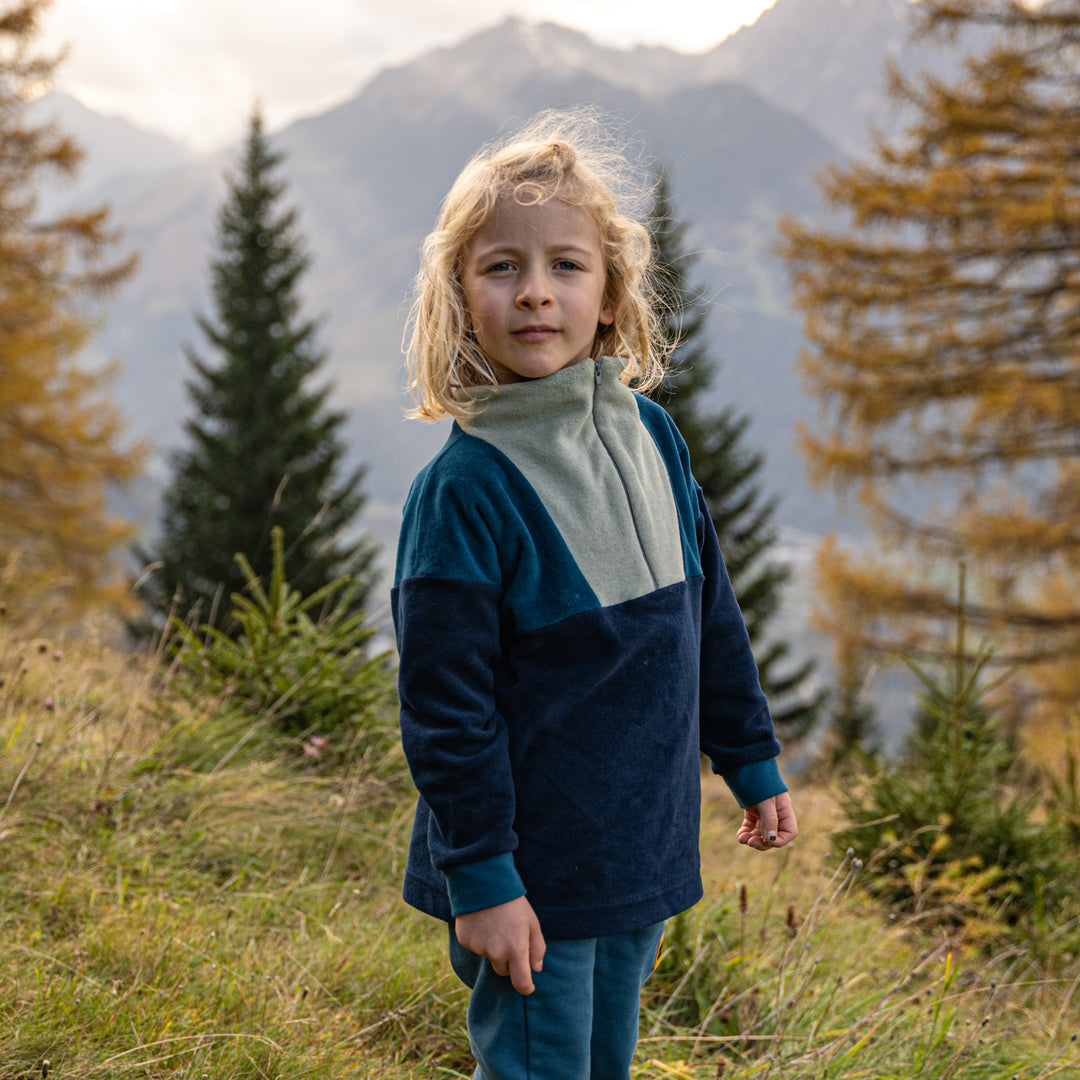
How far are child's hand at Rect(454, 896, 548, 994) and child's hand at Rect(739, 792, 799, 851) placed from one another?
50 cm

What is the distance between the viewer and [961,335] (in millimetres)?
10539

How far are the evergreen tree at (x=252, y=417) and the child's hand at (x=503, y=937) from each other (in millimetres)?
17389

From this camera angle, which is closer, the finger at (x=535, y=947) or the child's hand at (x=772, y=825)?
the finger at (x=535, y=947)

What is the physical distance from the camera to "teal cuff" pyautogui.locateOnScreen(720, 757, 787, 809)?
1580 mm

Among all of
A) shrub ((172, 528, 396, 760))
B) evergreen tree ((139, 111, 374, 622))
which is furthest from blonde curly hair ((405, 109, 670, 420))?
evergreen tree ((139, 111, 374, 622))

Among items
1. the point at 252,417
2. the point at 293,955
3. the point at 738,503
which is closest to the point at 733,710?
the point at 293,955

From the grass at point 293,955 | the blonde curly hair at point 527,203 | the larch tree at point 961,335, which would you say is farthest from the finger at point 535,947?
the larch tree at point 961,335

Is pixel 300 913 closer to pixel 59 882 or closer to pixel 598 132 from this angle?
pixel 59 882

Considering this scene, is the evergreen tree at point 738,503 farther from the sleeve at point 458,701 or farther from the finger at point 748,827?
the sleeve at point 458,701

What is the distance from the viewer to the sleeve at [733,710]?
1593mm

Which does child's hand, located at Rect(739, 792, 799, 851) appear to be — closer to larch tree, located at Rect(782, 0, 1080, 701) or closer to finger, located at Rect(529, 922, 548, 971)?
finger, located at Rect(529, 922, 548, 971)

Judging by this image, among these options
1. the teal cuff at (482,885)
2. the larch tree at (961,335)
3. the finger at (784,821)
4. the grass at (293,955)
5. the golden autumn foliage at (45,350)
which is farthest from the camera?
the golden autumn foliage at (45,350)

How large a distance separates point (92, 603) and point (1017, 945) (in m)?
18.1

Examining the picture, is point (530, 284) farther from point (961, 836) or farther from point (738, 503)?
point (738, 503)
